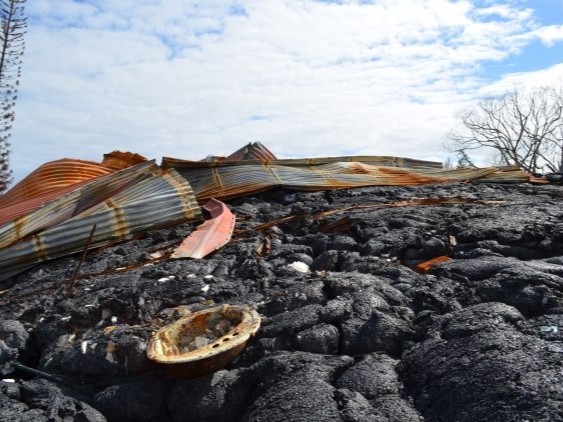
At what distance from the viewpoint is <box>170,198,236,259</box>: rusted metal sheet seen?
17.0 feet

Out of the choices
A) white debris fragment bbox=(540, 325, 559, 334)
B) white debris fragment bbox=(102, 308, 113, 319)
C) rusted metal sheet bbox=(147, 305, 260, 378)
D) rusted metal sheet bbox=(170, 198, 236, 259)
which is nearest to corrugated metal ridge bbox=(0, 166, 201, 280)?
rusted metal sheet bbox=(170, 198, 236, 259)

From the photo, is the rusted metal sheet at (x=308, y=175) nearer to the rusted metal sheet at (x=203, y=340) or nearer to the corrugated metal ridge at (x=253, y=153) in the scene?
the corrugated metal ridge at (x=253, y=153)

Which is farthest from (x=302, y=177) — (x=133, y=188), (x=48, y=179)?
(x=48, y=179)

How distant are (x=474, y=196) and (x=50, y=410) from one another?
201 inches

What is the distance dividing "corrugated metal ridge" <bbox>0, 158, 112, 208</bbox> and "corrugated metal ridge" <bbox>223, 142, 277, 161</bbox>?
7.58 feet

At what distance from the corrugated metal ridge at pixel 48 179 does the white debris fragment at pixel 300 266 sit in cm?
321

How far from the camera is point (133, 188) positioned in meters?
6.24

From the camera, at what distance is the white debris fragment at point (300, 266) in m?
4.71

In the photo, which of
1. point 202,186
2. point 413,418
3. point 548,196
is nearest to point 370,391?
point 413,418

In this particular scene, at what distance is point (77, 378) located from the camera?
3.49 metres

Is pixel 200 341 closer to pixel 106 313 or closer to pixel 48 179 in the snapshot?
pixel 106 313

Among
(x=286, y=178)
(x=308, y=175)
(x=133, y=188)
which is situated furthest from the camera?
(x=308, y=175)

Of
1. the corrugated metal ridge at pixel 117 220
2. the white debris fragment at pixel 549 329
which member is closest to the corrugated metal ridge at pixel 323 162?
the corrugated metal ridge at pixel 117 220

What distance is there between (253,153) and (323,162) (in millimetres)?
1235
